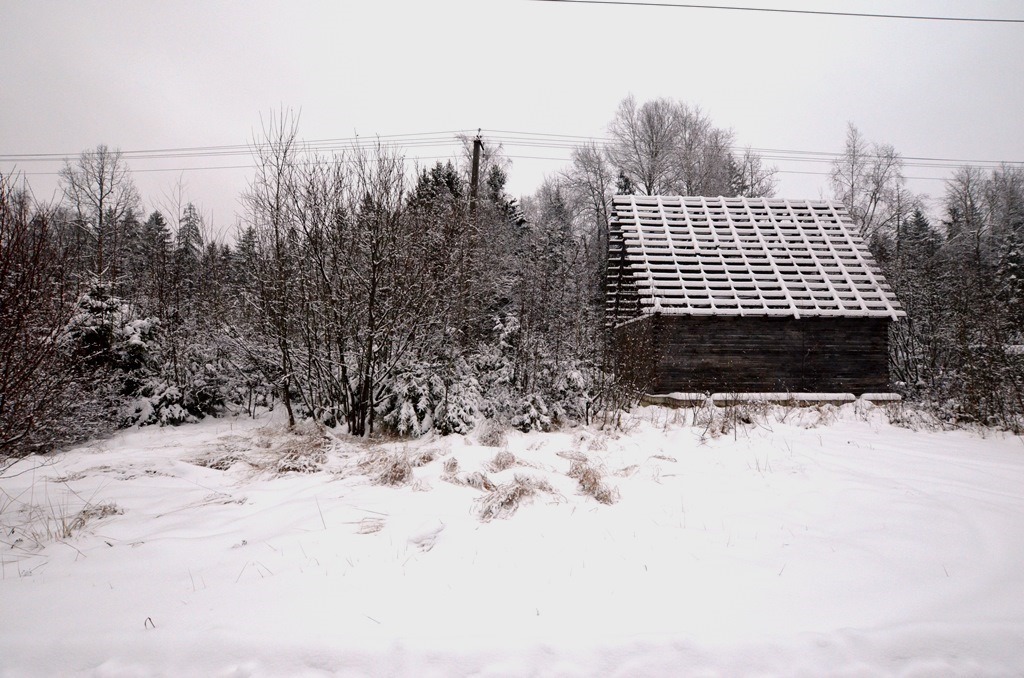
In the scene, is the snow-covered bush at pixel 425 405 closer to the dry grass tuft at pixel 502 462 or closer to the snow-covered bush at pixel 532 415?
the snow-covered bush at pixel 532 415

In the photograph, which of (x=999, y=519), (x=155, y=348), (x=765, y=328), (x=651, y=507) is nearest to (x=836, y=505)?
(x=999, y=519)

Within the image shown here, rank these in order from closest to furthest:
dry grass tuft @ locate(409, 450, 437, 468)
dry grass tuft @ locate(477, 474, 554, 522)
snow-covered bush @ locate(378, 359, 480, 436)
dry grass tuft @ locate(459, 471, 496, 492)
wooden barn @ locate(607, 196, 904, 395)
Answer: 1. dry grass tuft @ locate(477, 474, 554, 522)
2. dry grass tuft @ locate(459, 471, 496, 492)
3. dry grass tuft @ locate(409, 450, 437, 468)
4. snow-covered bush @ locate(378, 359, 480, 436)
5. wooden barn @ locate(607, 196, 904, 395)

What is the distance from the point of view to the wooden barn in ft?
41.3

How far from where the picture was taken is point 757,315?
41.2 feet

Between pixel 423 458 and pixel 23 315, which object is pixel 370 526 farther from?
pixel 23 315

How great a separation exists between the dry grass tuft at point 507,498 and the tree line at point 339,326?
4.18 meters

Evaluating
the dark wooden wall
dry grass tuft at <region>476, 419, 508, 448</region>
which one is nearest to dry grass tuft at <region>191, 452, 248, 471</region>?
dry grass tuft at <region>476, 419, 508, 448</region>

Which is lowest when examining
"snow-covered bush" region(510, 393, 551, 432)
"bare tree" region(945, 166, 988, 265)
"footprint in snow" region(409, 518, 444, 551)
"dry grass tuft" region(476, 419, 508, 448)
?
"snow-covered bush" region(510, 393, 551, 432)

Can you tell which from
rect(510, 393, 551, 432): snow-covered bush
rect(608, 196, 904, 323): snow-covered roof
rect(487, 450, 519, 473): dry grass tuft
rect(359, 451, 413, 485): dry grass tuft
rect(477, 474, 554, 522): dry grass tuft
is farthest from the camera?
rect(608, 196, 904, 323): snow-covered roof

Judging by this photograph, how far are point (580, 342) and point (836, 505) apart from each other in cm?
788

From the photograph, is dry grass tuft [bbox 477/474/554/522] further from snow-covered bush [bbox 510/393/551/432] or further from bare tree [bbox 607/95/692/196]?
bare tree [bbox 607/95/692/196]

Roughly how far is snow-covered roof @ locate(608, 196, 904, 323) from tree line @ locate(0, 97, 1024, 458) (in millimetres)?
2107

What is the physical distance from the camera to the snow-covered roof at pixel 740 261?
41.7 ft

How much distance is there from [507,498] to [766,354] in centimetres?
1148
